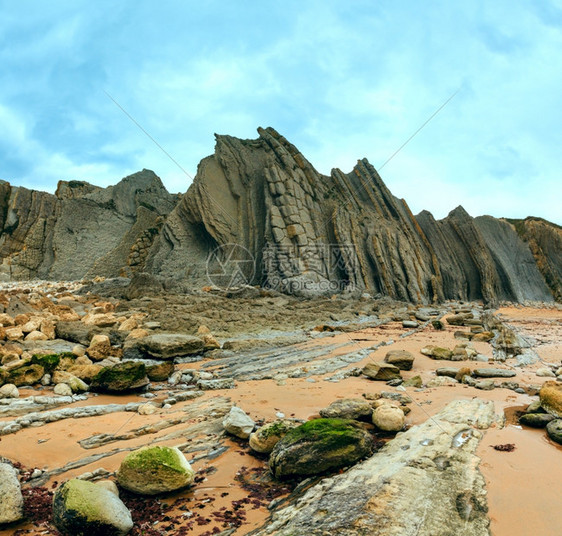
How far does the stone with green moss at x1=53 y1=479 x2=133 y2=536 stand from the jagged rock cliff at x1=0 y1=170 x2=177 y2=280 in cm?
3485

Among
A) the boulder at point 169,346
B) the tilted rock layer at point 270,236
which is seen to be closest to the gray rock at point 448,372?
the boulder at point 169,346

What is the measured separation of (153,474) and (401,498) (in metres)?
2.33

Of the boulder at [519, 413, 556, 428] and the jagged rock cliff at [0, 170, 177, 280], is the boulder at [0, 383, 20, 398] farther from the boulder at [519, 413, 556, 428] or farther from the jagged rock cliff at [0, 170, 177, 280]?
the jagged rock cliff at [0, 170, 177, 280]

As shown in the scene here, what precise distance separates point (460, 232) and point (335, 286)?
21.7 meters

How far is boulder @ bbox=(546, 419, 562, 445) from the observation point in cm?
458

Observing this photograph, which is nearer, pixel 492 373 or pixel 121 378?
pixel 121 378

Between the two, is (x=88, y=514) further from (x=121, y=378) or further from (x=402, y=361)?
(x=402, y=361)

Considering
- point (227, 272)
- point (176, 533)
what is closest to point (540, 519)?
point (176, 533)

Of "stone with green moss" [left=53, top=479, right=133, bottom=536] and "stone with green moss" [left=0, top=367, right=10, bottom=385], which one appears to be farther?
"stone with green moss" [left=0, top=367, right=10, bottom=385]

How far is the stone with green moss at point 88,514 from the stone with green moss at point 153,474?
0.45m

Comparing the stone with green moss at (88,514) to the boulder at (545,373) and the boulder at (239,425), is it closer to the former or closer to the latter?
the boulder at (239,425)

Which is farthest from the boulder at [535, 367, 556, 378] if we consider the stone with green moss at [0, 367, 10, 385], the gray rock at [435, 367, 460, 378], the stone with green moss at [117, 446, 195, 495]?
the stone with green moss at [0, 367, 10, 385]

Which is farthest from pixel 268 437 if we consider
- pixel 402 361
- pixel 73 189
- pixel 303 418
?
pixel 73 189

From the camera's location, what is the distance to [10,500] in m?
3.33
